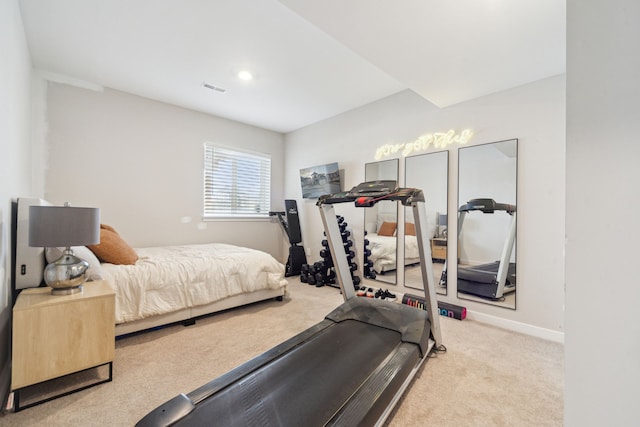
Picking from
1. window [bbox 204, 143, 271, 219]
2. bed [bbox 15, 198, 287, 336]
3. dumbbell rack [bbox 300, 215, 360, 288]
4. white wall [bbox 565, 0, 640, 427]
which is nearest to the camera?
white wall [bbox 565, 0, 640, 427]

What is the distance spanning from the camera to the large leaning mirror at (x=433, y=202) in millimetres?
3186

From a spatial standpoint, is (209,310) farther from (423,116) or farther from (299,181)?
(423,116)

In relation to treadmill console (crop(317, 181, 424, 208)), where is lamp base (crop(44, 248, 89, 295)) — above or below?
below

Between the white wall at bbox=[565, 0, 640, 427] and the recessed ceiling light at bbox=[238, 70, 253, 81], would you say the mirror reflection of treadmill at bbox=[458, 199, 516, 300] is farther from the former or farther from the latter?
the recessed ceiling light at bbox=[238, 70, 253, 81]

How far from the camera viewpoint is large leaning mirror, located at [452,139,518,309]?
2.75 metres

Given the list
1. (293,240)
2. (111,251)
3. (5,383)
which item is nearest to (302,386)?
(5,383)

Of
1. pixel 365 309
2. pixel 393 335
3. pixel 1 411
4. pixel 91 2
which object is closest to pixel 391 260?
pixel 365 309

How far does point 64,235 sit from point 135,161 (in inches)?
94.4

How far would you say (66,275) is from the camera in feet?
5.82

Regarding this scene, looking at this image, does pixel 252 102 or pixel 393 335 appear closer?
pixel 393 335

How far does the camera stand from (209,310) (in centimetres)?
279

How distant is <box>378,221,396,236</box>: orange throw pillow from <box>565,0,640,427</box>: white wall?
9.78ft

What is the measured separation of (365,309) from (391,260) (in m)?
1.44

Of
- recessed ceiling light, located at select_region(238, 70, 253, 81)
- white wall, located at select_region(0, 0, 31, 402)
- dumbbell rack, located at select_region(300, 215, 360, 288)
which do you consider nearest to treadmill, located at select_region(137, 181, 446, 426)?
white wall, located at select_region(0, 0, 31, 402)
